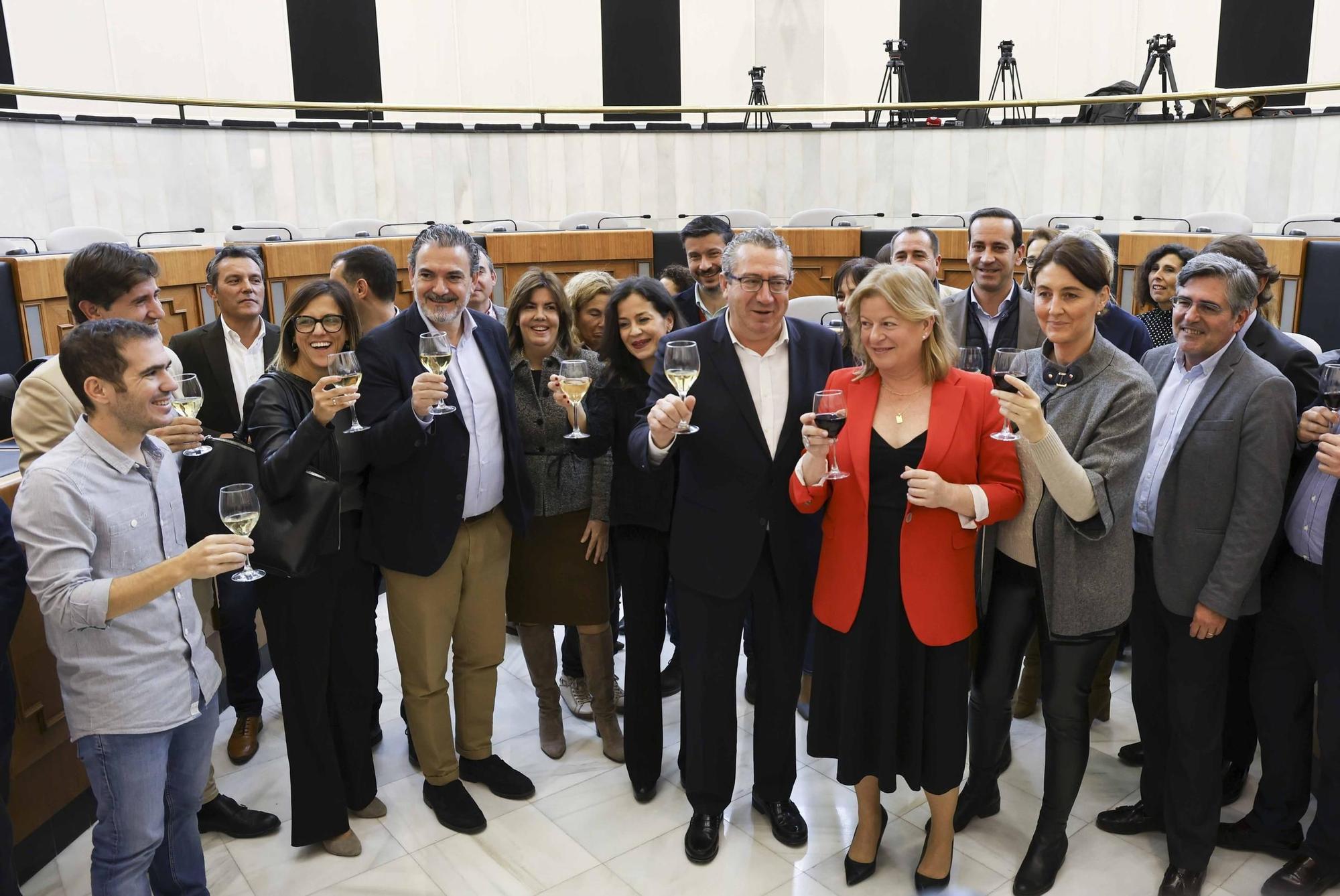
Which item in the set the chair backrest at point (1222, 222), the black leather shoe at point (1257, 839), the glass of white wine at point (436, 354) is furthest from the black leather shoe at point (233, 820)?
the chair backrest at point (1222, 222)

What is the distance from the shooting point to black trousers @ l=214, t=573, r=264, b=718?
3271 millimetres

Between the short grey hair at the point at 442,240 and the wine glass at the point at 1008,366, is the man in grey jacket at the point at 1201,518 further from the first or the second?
the short grey hair at the point at 442,240

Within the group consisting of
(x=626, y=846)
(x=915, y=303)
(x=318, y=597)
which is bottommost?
(x=626, y=846)

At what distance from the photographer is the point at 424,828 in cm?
295

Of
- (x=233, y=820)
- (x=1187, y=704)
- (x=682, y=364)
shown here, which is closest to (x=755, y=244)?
(x=682, y=364)

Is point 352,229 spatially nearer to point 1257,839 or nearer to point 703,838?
point 703,838

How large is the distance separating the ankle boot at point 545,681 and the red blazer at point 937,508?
1269 mm

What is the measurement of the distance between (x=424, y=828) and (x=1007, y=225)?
289cm

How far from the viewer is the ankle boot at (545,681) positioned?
3.33m

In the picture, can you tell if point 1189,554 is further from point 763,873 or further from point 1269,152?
point 1269,152

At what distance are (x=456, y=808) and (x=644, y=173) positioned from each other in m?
8.14

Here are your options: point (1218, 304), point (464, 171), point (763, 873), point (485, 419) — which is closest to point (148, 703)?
point (485, 419)

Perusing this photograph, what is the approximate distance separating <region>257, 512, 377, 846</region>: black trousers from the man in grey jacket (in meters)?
2.19

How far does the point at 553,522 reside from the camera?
3164 millimetres
